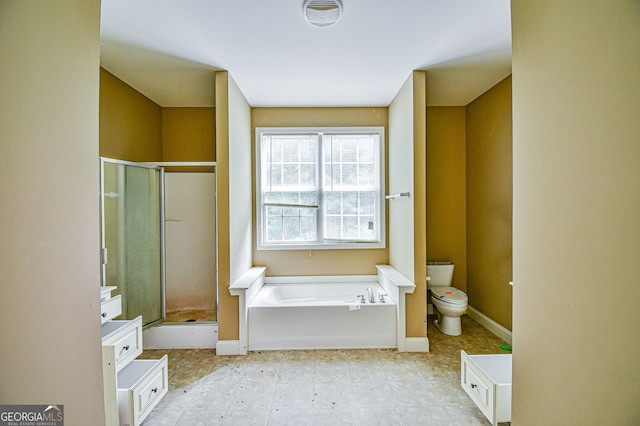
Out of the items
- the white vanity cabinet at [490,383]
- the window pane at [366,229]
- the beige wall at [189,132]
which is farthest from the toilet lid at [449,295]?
the beige wall at [189,132]

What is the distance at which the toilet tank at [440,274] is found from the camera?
3420mm

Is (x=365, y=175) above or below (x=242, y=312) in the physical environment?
above

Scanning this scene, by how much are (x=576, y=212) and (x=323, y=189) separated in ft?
9.89

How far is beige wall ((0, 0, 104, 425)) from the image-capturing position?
2.07ft

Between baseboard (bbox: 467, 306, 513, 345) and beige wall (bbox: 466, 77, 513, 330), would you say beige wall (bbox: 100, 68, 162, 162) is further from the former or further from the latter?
baseboard (bbox: 467, 306, 513, 345)

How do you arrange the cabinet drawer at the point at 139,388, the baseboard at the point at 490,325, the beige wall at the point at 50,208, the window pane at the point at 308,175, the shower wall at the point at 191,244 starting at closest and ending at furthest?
the beige wall at the point at 50,208
the cabinet drawer at the point at 139,388
the baseboard at the point at 490,325
the shower wall at the point at 191,244
the window pane at the point at 308,175

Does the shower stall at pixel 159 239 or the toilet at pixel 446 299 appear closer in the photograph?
the shower stall at pixel 159 239

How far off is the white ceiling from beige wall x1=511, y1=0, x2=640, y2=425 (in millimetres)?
1176

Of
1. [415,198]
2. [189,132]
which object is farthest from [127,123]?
[415,198]

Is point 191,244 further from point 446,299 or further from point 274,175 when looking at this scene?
point 446,299

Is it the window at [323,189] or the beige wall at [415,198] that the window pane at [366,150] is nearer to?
the window at [323,189]

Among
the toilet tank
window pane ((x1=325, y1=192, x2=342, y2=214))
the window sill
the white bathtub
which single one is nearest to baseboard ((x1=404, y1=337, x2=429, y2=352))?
the white bathtub

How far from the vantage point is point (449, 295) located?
10.1 ft

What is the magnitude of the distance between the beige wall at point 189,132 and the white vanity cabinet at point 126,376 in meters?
2.16
